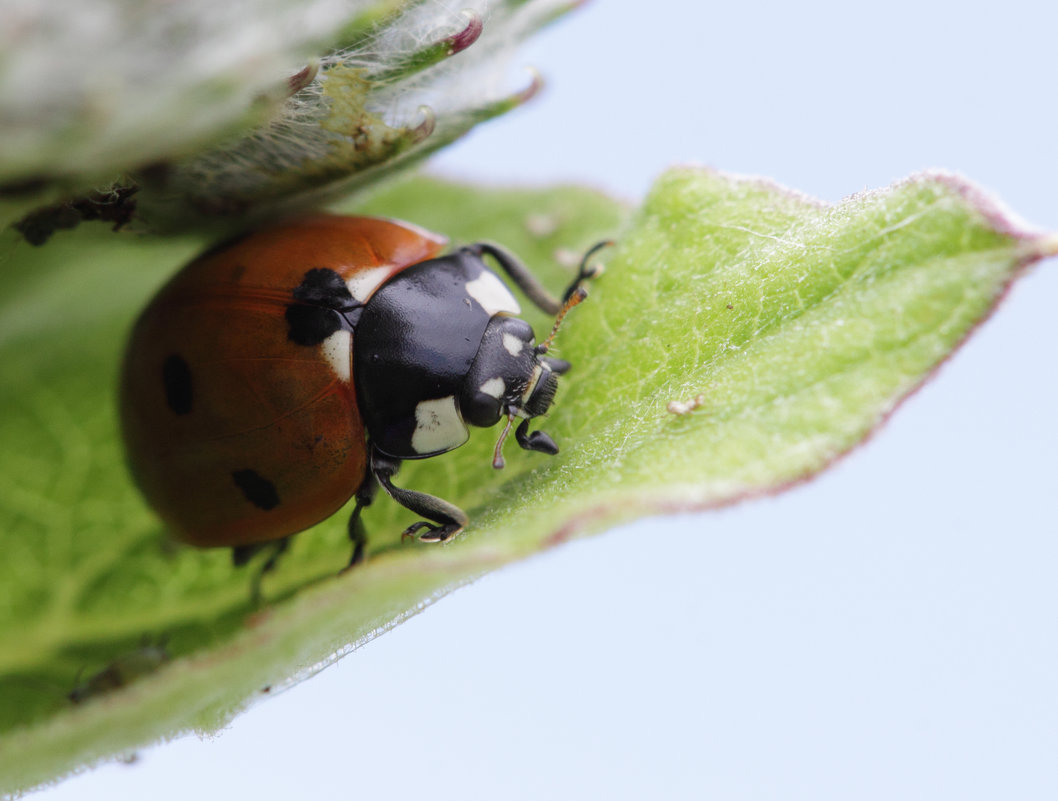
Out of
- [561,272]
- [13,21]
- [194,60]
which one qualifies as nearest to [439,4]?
[194,60]

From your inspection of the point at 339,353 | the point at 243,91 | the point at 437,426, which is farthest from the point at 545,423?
the point at 243,91

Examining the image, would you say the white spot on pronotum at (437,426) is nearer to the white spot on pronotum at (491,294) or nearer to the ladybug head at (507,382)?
the ladybug head at (507,382)

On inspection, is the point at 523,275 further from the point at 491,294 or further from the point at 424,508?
the point at 424,508

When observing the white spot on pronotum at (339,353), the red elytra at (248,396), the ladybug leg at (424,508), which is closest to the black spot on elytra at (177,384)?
the red elytra at (248,396)

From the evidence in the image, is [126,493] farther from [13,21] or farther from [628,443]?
[13,21]

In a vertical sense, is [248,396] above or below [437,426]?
above

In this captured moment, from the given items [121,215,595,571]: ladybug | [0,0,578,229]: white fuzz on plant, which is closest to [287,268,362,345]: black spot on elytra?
[121,215,595,571]: ladybug
